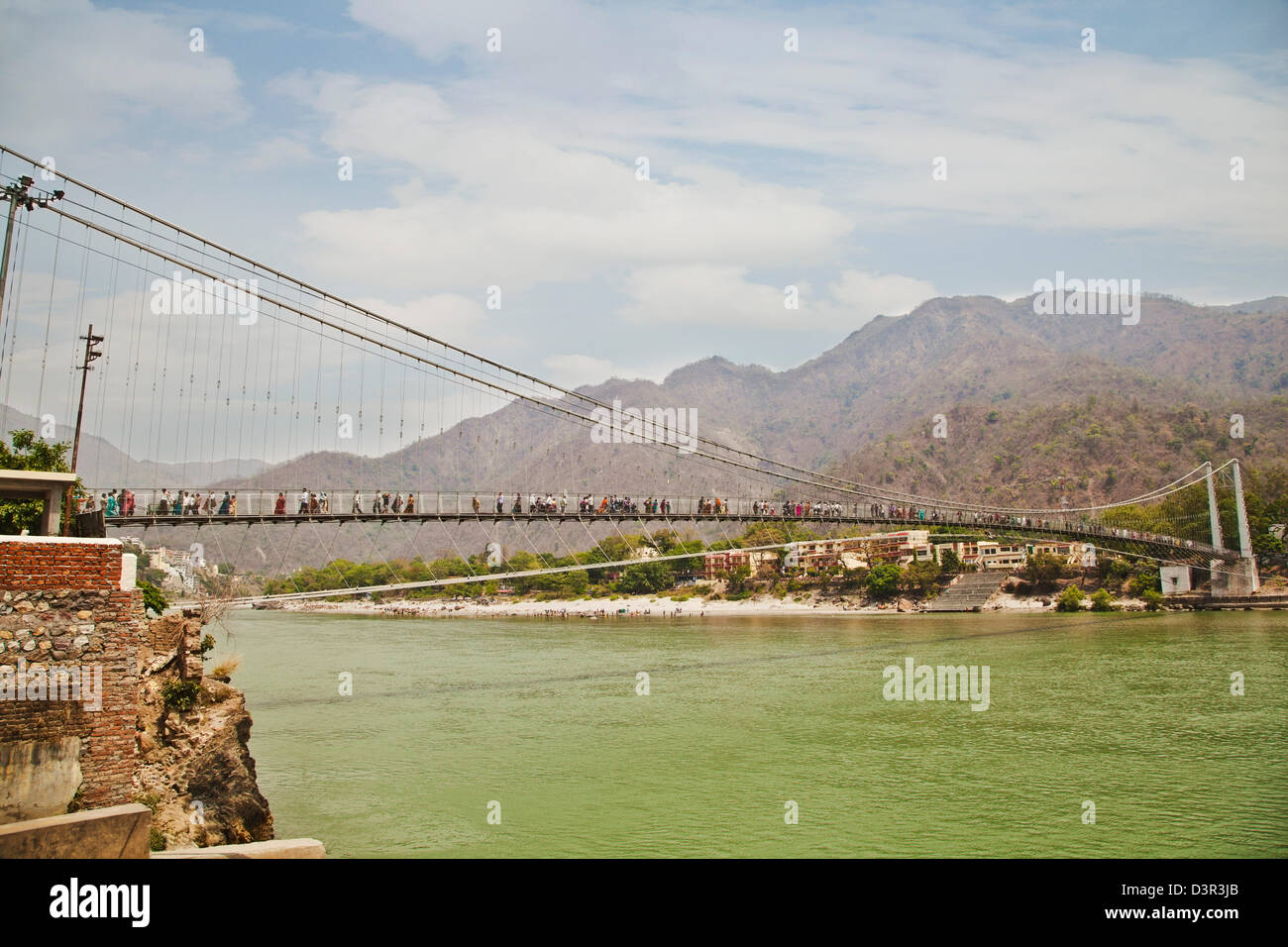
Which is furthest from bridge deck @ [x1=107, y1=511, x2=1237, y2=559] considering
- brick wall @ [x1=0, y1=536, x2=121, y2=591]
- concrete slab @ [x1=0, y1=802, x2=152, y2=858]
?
concrete slab @ [x1=0, y1=802, x2=152, y2=858]

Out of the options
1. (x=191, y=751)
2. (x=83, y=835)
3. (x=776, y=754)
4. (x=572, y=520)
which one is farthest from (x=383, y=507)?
(x=83, y=835)

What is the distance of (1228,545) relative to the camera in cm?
6894

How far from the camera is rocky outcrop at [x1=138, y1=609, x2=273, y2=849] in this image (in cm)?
1198

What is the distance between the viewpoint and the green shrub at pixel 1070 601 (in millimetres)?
63031

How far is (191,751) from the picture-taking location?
12711 millimetres

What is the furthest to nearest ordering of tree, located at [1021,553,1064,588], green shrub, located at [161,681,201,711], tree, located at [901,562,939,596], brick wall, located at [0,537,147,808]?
1. tree, located at [901,562,939,596]
2. tree, located at [1021,553,1064,588]
3. green shrub, located at [161,681,201,711]
4. brick wall, located at [0,537,147,808]

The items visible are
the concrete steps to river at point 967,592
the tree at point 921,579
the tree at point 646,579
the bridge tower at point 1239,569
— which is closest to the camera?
the bridge tower at point 1239,569

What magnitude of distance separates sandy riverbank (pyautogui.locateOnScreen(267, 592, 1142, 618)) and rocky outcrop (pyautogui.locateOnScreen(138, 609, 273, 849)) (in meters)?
53.5

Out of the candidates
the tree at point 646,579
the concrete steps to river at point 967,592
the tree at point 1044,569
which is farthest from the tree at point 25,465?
the tree at point 646,579

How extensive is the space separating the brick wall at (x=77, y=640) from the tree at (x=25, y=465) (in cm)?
842

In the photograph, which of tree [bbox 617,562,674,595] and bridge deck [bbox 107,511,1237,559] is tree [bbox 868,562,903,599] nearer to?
bridge deck [bbox 107,511,1237,559]

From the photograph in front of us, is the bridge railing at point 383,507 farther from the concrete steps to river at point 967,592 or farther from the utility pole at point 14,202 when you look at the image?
the concrete steps to river at point 967,592

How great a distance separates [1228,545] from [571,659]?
5454 cm

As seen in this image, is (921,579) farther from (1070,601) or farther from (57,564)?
(57,564)
